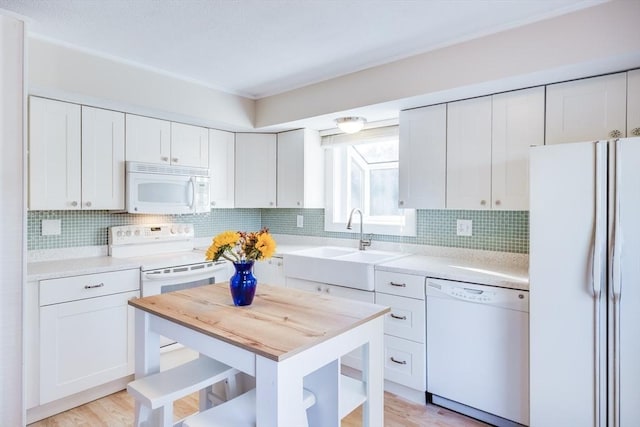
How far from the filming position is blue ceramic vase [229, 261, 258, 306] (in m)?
1.71

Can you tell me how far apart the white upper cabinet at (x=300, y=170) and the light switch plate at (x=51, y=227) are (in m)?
1.79

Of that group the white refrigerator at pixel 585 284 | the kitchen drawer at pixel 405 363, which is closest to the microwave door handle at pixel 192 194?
the kitchen drawer at pixel 405 363

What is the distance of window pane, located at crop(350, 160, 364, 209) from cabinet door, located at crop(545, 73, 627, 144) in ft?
5.53

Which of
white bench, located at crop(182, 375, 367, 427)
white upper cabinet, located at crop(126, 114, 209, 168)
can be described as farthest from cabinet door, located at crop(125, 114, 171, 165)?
white bench, located at crop(182, 375, 367, 427)

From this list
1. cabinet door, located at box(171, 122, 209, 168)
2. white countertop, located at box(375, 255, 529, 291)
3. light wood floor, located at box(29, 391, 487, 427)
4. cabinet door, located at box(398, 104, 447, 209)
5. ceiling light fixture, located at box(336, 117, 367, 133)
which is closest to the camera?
white countertop, located at box(375, 255, 529, 291)

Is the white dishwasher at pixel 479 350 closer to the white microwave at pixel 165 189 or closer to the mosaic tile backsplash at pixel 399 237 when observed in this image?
the mosaic tile backsplash at pixel 399 237

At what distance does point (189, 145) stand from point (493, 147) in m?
2.45

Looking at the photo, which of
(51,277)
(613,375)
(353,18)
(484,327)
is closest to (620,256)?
(613,375)

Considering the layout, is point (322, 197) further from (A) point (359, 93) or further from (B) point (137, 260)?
(B) point (137, 260)

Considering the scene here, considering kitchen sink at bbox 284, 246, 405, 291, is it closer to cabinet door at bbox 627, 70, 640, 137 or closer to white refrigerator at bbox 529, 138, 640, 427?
white refrigerator at bbox 529, 138, 640, 427

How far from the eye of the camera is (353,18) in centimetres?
206

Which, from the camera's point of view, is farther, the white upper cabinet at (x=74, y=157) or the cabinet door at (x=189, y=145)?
the cabinet door at (x=189, y=145)

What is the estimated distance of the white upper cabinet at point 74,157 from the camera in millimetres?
2445

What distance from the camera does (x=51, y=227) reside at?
2.76m
